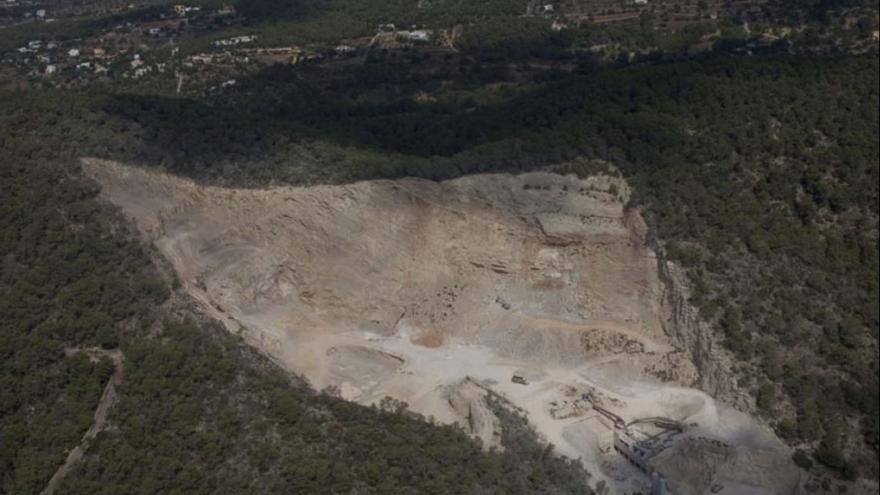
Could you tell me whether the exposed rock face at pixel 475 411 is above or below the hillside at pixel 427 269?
below

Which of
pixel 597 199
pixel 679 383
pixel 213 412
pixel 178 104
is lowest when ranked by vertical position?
pixel 679 383

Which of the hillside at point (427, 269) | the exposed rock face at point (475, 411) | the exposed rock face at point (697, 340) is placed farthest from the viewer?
the exposed rock face at point (697, 340)

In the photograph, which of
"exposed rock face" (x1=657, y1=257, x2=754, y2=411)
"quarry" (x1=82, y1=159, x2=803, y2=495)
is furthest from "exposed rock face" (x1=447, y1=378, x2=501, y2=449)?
"exposed rock face" (x1=657, y1=257, x2=754, y2=411)

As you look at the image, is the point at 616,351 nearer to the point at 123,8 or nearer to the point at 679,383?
the point at 679,383

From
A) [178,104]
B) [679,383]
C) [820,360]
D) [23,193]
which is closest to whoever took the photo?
[820,360]

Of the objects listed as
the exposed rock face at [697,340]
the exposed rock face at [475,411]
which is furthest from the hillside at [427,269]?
the exposed rock face at [475,411]

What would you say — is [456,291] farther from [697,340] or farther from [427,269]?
[697,340]

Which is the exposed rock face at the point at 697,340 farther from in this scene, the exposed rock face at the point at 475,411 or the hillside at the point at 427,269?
the exposed rock face at the point at 475,411

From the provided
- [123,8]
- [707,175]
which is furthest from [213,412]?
[123,8]

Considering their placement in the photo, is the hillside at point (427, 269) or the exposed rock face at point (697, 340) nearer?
the hillside at point (427, 269)
